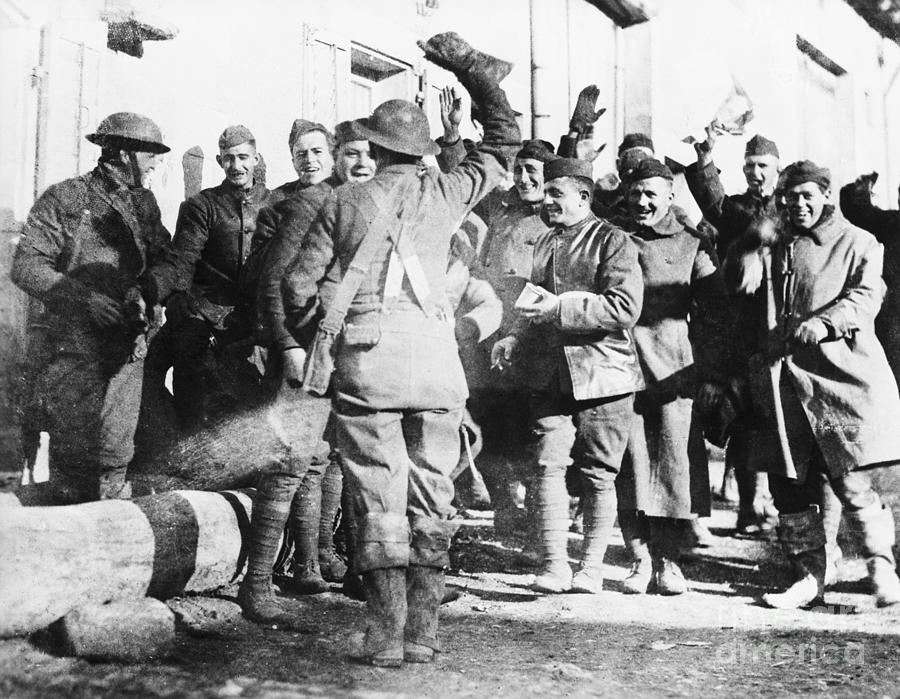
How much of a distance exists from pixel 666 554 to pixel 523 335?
1.13 metres

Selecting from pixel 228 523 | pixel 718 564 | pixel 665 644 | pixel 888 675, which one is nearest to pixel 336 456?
pixel 228 523

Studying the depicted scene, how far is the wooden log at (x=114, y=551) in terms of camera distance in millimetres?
3205

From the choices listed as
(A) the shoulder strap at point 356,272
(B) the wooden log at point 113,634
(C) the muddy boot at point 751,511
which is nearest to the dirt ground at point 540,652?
(B) the wooden log at point 113,634

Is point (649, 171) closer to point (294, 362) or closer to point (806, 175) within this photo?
point (806, 175)

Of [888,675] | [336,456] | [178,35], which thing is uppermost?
[178,35]

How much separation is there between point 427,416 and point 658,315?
61.1 inches

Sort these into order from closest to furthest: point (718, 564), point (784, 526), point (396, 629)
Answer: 1. point (396, 629)
2. point (784, 526)
3. point (718, 564)

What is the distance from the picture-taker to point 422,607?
3.27 meters

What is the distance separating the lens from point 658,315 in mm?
4445

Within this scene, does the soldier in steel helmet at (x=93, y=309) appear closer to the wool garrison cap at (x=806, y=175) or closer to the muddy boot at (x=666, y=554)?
the muddy boot at (x=666, y=554)

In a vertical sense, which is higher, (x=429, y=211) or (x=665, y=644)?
(x=429, y=211)

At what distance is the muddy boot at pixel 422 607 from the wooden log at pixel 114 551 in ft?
3.09

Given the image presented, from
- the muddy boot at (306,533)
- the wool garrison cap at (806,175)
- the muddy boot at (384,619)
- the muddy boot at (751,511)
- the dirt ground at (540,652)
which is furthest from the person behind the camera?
the muddy boot at (751,511)

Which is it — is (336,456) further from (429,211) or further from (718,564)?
(718,564)
